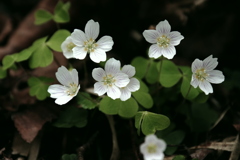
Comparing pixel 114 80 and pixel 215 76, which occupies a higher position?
pixel 215 76

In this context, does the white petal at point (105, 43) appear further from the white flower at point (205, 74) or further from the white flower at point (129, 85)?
the white flower at point (205, 74)

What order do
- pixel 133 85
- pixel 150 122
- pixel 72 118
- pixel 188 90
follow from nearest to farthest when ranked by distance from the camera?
pixel 150 122 → pixel 133 85 → pixel 188 90 → pixel 72 118

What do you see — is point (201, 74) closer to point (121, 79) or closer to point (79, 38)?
→ point (121, 79)

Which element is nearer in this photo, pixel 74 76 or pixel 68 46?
pixel 74 76

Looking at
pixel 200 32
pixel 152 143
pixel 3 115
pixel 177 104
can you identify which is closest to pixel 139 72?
pixel 177 104

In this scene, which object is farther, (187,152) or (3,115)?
(3,115)

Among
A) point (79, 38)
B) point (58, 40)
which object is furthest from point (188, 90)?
point (58, 40)

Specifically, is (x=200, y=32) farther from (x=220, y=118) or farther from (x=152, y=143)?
(x=152, y=143)
